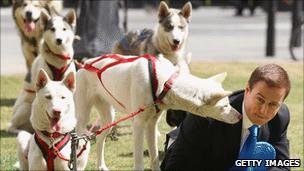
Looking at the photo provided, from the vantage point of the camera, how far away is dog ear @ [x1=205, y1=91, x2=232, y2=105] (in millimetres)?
5466

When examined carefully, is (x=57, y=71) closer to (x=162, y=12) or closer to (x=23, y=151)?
(x=162, y=12)

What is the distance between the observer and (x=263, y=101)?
4.27 metres

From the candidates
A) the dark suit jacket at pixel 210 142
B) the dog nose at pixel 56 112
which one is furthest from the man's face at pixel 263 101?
the dog nose at pixel 56 112

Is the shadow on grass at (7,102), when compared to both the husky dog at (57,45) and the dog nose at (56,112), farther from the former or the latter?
the dog nose at (56,112)

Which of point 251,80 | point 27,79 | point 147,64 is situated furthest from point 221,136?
point 27,79

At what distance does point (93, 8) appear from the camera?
13.5m

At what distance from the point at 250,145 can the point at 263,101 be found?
32cm

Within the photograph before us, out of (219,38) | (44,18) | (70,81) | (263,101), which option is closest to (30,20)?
(44,18)

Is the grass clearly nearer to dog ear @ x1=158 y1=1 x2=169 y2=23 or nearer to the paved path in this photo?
the paved path

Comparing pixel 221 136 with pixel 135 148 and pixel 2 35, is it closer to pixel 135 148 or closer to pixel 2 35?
pixel 135 148

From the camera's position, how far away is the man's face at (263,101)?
4250 millimetres

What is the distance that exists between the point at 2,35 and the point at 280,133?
17285mm

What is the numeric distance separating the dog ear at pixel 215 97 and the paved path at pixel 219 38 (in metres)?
8.70

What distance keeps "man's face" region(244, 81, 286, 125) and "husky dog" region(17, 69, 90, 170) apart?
212 cm
